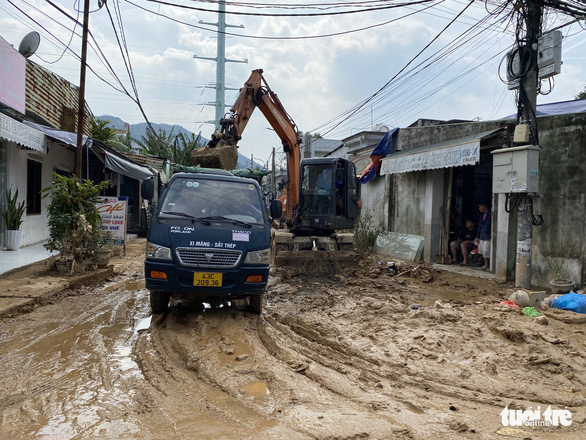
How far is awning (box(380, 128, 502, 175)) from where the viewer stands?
33.5 ft

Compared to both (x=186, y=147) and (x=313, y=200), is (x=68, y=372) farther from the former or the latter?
(x=186, y=147)

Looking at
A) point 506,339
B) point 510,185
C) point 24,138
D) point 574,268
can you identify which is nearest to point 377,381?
point 506,339

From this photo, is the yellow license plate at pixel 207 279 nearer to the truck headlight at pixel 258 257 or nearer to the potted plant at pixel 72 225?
the truck headlight at pixel 258 257

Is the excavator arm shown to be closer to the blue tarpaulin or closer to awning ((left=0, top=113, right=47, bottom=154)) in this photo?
the blue tarpaulin

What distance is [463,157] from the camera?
10.4 m

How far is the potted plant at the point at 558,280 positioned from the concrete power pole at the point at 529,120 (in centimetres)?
55

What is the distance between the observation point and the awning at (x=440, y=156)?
402 inches

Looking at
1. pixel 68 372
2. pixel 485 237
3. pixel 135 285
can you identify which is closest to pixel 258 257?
pixel 68 372

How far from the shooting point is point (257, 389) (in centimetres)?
386

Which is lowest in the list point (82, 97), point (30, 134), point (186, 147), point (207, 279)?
point (207, 279)

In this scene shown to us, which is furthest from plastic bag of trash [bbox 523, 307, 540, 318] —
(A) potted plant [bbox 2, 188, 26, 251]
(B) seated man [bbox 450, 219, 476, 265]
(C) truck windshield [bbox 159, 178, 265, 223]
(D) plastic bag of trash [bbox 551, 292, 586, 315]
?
(A) potted plant [bbox 2, 188, 26, 251]

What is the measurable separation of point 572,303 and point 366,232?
8.96 m

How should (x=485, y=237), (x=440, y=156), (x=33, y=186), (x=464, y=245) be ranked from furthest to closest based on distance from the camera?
(x=33, y=186) < (x=464, y=245) < (x=440, y=156) < (x=485, y=237)

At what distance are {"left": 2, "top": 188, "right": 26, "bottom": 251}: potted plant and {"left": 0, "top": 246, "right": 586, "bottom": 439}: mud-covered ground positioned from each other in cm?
488
